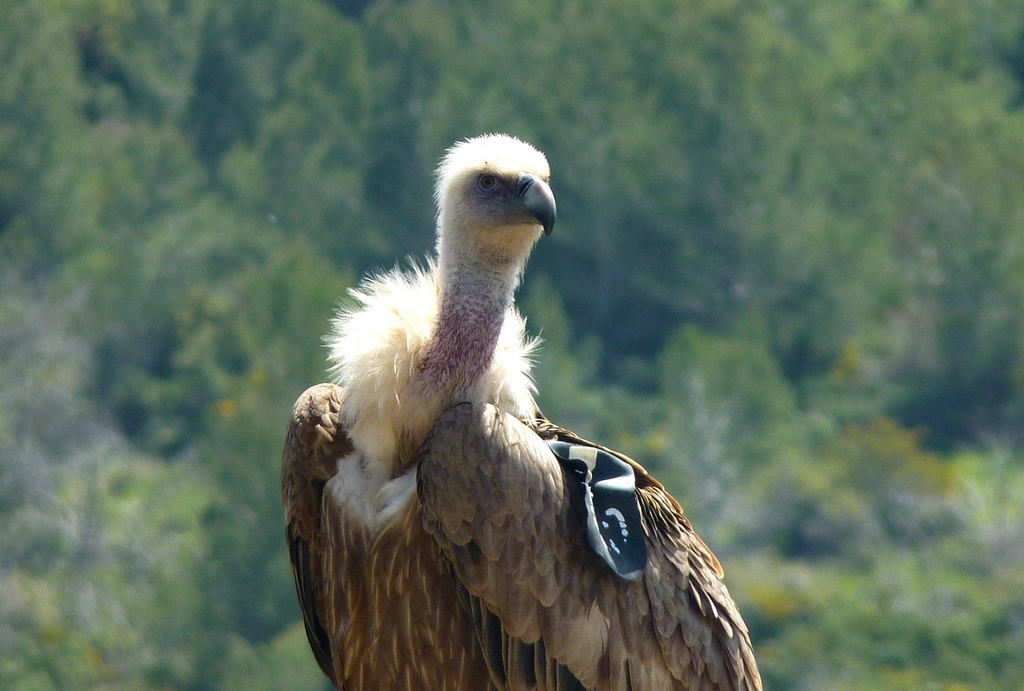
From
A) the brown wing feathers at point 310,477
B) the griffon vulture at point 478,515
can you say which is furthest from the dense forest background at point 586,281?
the griffon vulture at point 478,515

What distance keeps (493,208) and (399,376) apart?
1.80 ft

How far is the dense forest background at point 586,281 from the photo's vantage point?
40562 mm

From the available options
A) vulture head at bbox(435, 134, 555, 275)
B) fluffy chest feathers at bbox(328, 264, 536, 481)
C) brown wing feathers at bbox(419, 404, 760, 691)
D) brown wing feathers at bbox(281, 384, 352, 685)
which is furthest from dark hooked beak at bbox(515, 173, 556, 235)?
brown wing feathers at bbox(281, 384, 352, 685)

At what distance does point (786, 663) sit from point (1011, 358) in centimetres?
1871

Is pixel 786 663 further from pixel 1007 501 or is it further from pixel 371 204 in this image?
pixel 371 204

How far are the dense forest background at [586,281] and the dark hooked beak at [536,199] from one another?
110ft

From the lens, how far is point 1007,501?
1773 inches

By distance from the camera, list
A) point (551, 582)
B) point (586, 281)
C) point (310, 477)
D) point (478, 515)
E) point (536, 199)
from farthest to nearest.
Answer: point (586, 281) → point (310, 477) → point (536, 199) → point (551, 582) → point (478, 515)

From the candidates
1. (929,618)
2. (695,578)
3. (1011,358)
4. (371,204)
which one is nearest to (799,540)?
(929,618)

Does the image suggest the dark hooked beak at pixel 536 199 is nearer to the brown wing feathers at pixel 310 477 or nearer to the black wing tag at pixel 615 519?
the black wing tag at pixel 615 519

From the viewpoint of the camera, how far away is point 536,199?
443 cm

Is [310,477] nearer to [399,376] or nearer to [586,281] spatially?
[399,376]

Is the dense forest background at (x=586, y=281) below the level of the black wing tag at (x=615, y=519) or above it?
above

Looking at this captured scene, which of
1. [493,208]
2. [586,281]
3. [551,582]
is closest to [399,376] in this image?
[493,208]
